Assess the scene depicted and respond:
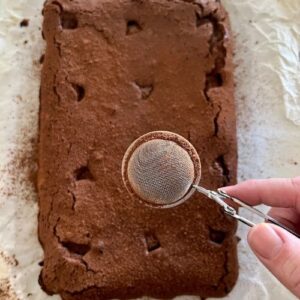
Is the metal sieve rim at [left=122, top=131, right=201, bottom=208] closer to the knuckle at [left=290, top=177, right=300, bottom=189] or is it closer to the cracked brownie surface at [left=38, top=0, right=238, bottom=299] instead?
the cracked brownie surface at [left=38, top=0, right=238, bottom=299]

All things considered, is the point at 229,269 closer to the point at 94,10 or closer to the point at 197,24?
the point at 197,24

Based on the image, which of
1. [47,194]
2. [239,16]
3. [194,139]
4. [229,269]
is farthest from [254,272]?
[239,16]

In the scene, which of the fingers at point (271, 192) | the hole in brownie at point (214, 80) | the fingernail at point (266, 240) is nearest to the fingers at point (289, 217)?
the fingers at point (271, 192)

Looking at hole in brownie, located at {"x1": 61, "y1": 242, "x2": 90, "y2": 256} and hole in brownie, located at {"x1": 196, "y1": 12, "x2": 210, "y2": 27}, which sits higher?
hole in brownie, located at {"x1": 196, "y1": 12, "x2": 210, "y2": 27}

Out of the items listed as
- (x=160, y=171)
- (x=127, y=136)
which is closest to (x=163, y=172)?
(x=160, y=171)

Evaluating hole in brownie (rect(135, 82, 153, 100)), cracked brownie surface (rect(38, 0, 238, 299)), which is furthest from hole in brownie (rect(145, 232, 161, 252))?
hole in brownie (rect(135, 82, 153, 100))

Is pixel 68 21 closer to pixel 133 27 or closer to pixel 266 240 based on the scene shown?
pixel 133 27
